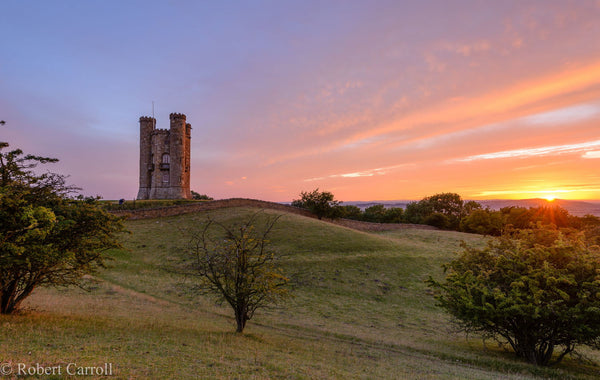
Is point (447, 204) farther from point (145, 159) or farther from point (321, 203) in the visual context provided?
point (145, 159)

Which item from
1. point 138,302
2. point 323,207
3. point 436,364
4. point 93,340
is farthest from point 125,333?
point 323,207

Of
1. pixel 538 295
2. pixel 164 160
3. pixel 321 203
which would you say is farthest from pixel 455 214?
pixel 538 295

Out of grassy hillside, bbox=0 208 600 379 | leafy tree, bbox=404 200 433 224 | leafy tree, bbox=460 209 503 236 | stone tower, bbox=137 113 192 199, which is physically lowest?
grassy hillside, bbox=0 208 600 379

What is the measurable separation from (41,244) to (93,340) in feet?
14.1

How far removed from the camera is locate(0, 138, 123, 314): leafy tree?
11391mm

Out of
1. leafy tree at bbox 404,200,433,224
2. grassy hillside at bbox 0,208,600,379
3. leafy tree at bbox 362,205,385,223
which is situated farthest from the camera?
leafy tree at bbox 404,200,433,224

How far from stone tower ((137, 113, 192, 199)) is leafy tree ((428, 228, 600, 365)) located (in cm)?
5680

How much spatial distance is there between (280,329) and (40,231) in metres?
11.6

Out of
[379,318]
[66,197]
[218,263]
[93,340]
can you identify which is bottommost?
[379,318]

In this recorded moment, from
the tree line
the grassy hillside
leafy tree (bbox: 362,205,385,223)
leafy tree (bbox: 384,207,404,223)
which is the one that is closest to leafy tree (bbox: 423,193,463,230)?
the tree line

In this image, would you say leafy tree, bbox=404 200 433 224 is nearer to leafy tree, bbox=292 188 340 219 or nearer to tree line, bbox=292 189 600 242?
tree line, bbox=292 189 600 242

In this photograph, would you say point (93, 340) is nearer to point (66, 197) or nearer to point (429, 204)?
point (66, 197)

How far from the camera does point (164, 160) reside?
6388cm

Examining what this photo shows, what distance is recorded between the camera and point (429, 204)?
299 ft
